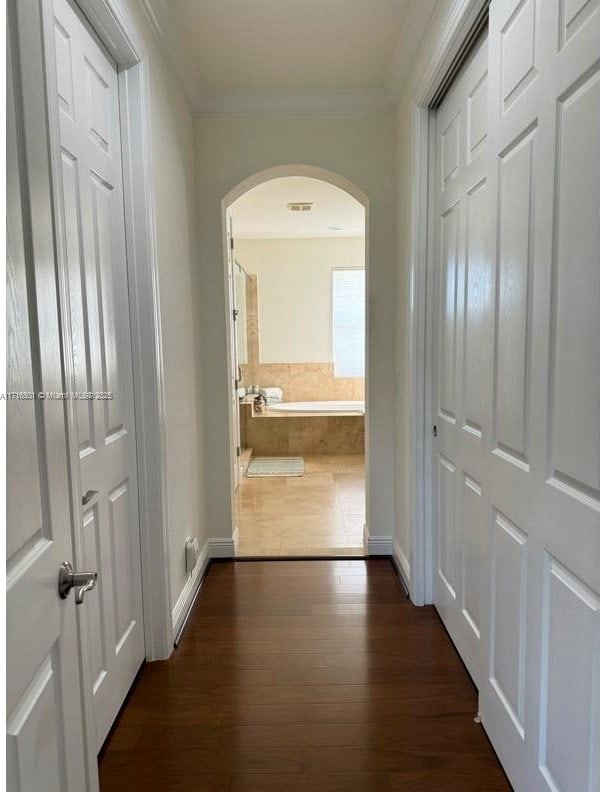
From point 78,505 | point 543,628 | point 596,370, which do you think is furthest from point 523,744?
point 78,505

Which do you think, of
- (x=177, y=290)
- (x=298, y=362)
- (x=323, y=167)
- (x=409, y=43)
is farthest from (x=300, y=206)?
(x=177, y=290)

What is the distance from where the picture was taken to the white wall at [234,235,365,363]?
6469 millimetres

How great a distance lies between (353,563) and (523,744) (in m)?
1.60

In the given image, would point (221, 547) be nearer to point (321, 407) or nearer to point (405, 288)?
point (405, 288)

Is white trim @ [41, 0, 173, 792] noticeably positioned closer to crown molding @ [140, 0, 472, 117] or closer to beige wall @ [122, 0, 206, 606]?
beige wall @ [122, 0, 206, 606]

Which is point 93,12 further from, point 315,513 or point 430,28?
point 315,513

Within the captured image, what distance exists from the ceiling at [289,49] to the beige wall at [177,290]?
0.15 m

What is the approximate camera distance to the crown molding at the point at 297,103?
2660mm

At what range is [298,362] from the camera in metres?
6.62

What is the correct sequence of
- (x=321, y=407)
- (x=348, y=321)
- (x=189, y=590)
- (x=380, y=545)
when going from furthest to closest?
1. (x=348, y=321)
2. (x=321, y=407)
3. (x=380, y=545)
4. (x=189, y=590)

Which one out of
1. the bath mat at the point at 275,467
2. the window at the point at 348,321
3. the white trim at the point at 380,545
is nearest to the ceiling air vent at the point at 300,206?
the window at the point at 348,321

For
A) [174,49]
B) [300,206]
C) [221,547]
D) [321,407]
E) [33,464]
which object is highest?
[300,206]

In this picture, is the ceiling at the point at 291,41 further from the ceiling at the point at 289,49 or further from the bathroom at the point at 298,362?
the bathroom at the point at 298,362

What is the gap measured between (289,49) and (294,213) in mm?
3055
